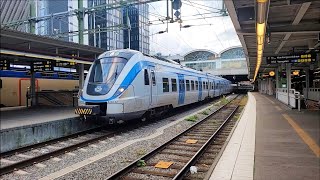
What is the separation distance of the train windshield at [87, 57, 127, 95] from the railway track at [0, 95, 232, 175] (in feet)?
5.36

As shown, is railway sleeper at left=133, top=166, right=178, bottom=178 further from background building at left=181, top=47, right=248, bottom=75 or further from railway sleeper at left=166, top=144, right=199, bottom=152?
background building at left=181, top=47, right=248, bottom=75

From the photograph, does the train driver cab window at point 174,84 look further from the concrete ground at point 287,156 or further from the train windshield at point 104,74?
the concrete ground at point 287,156

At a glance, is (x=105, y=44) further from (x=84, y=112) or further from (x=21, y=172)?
(x=21, y=172)

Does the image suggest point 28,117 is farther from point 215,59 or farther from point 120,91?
point 215,59

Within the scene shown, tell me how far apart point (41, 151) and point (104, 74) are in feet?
11.4

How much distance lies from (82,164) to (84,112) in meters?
3.75

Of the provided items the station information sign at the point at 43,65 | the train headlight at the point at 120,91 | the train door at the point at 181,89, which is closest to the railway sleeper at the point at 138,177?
the train headlight at the point at 120,91

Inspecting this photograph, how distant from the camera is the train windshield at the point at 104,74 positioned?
1120 centimetres

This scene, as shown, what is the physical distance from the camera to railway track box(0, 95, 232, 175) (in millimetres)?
7488

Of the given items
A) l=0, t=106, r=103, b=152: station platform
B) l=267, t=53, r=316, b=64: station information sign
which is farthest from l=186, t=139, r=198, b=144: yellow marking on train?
l=267, t=53, r=316, b=64: station information sign

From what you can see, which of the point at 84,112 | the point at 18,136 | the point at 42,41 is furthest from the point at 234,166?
the point at 42,41

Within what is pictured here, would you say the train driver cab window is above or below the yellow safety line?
above

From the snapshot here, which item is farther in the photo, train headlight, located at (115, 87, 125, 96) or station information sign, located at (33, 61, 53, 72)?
station information sign, located at (33, 61, 53, 72)

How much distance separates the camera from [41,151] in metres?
9.24
